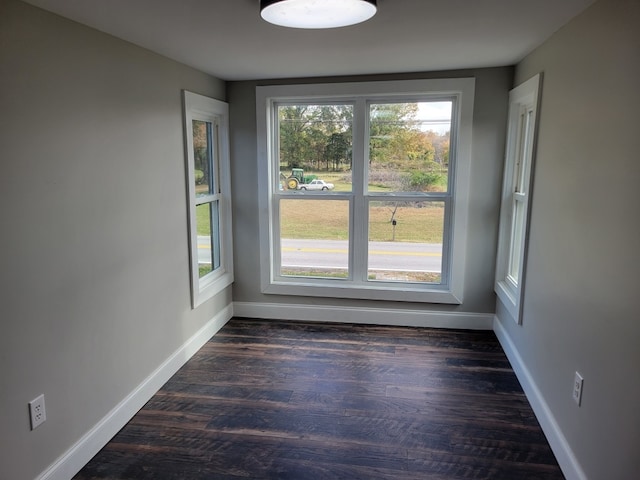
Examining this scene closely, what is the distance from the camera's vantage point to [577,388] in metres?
1.94

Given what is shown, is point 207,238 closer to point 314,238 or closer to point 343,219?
point 314,238

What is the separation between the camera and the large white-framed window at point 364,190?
3578mm

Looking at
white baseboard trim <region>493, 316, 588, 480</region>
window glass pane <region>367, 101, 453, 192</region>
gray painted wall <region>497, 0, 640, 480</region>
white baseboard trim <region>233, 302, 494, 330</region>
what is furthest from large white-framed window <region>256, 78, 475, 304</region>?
gray painted wall <region>497, 0, 640, 480</region>

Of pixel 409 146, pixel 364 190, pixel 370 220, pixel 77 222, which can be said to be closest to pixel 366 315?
pixel 370 220

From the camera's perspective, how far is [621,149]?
161 cm

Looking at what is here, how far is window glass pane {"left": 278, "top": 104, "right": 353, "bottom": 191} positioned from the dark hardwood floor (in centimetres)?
145

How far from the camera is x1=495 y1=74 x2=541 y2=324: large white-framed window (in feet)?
9.98

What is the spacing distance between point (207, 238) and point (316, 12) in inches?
91.1

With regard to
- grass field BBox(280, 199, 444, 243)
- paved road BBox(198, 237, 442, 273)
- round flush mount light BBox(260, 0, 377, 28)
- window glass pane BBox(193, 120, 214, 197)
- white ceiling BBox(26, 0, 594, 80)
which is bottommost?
paved road BBox(198, 237, 442, 273)

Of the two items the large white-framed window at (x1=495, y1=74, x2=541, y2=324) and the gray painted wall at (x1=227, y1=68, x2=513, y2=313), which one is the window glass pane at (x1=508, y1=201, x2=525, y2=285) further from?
the gray painted wall at (x1=227, y1=68, x2=513, y2=313)

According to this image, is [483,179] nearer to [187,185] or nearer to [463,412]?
[463,412]

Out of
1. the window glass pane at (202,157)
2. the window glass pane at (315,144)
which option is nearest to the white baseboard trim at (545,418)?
the window glass pane at (315,144)

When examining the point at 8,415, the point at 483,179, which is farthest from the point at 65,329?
the point at 483,179

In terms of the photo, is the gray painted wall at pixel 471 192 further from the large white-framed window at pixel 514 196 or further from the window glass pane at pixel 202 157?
the window glass pane at pixel 202 157
